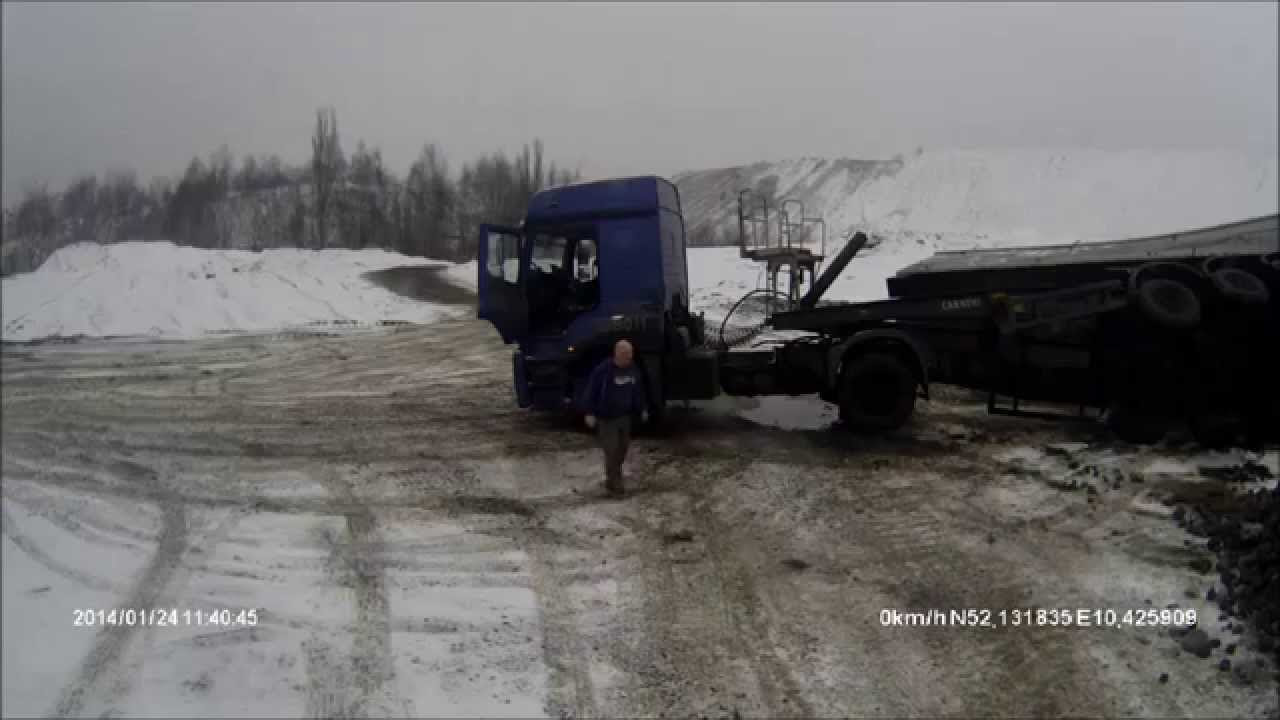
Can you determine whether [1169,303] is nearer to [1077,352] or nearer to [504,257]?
[1077,352]

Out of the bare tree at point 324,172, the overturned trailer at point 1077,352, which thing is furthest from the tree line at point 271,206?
the overturned trailer at point 1077,352

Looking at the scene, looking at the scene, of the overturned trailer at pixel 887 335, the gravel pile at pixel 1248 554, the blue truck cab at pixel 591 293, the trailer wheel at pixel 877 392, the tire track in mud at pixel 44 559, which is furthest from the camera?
the blue truck cab at pixel 591 293

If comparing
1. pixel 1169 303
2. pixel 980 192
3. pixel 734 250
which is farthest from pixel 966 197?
pixel 1169 303

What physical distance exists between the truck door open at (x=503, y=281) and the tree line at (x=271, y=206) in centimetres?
65

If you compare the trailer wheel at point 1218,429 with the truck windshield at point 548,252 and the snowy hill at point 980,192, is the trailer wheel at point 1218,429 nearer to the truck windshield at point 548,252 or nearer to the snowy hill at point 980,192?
the truck windshield at point 548,252

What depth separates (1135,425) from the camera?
839 cm

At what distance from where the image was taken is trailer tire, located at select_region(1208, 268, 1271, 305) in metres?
8.01

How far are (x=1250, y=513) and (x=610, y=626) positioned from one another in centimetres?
504

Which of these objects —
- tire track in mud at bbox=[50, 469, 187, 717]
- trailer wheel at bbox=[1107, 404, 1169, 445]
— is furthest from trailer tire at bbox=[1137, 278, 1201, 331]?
tire track in mud at bbox=[50, 469, 187, 717]

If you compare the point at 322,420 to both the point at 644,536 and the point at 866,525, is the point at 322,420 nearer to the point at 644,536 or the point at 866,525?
the point at 644,536

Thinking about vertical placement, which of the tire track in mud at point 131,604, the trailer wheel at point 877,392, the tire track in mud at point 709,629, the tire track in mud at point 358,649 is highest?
the trailer wheel at point 877,392

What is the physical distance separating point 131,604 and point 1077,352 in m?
8.87

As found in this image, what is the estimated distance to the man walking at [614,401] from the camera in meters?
7.18

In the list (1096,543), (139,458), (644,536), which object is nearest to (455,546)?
(644,536)
